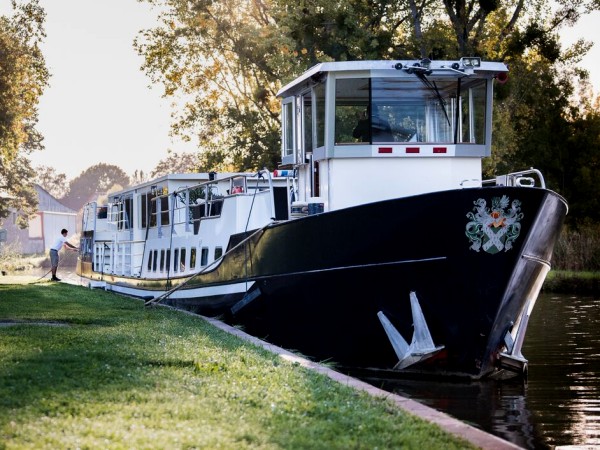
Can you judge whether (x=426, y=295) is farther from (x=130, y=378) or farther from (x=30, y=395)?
(x=30, y=395)

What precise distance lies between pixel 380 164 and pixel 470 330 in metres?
3.58

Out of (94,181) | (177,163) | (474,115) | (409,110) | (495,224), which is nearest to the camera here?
(495,224)

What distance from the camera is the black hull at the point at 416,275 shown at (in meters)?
14.3

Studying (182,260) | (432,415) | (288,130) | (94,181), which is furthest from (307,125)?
(94,181)

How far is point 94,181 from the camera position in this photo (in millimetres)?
191375

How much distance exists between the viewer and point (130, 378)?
10070 millimetres

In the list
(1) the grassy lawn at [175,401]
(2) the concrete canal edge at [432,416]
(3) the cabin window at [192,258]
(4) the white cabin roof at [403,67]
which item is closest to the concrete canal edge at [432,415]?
(2) the concrete canal edge at [432,416]

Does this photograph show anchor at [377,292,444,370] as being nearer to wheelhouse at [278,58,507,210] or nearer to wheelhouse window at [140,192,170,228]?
wheelhouse at [278,58,507,210]

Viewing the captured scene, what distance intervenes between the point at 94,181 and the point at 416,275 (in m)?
181

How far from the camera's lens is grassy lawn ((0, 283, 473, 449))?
7692 mm

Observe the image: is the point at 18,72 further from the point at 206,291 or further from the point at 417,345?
the point at 417,345

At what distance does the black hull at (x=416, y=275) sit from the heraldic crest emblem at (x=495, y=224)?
3cm

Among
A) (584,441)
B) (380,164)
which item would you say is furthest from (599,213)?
(584,441)

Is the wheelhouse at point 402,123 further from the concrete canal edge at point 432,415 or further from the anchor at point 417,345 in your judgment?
the concrete canal edge at point 432,415
